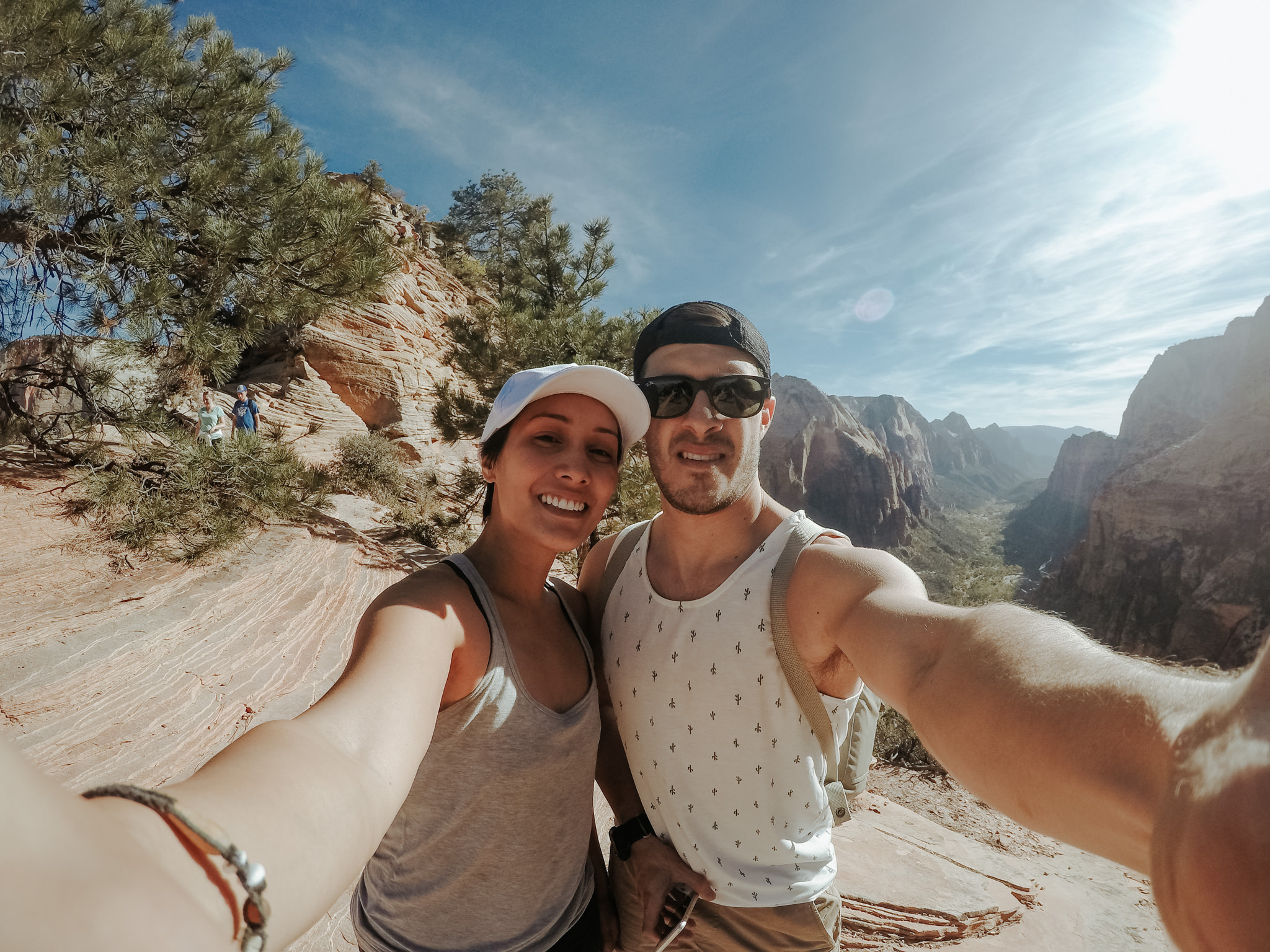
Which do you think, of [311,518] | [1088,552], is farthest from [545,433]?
[1088,552]

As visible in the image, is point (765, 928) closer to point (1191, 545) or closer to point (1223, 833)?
point (1223, 833)

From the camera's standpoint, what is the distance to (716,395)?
5.46ft

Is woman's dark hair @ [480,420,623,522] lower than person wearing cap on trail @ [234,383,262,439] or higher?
lower

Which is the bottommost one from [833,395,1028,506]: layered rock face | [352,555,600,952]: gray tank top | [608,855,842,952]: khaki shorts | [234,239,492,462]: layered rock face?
[608,855,842,952]: khaki shorts

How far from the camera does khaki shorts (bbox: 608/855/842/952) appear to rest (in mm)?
1321

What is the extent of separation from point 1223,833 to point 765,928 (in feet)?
4.14

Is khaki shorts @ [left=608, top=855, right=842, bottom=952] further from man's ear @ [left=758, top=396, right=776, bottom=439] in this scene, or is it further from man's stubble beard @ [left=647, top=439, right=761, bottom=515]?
man's ear @ [left=758, top=396, right=776, bottom=439]

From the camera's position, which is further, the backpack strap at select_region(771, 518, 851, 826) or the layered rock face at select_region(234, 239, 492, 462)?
the layered rock face at select_region(234, 239, 492, 462)

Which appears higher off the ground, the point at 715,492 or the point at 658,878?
the point at 715,492

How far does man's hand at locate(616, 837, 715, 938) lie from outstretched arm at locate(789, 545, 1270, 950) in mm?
725

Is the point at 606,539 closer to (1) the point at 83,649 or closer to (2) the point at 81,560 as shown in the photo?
(1) the point at 83,649

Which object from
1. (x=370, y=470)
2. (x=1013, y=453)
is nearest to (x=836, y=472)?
(x=370, y=470)

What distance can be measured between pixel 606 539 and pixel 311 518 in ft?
18.3

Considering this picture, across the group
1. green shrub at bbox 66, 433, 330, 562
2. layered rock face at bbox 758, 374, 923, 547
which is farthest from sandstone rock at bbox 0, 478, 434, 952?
layered rock face at bbox 758, 374, 923, 547
